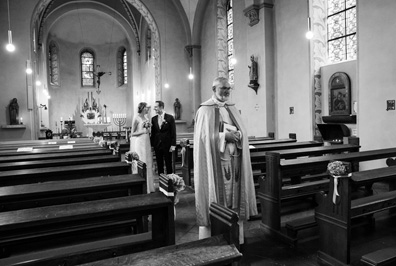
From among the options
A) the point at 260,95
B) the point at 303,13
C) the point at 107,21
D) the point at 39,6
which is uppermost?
the point at 107,21

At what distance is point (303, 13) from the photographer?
9203 millimetres

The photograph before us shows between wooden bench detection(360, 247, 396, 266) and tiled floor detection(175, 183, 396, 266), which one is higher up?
wooden bench detection(360, 247, 396, 266)

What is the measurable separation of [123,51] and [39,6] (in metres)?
10.3

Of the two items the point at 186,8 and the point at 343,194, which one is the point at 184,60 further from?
the point at 343,194

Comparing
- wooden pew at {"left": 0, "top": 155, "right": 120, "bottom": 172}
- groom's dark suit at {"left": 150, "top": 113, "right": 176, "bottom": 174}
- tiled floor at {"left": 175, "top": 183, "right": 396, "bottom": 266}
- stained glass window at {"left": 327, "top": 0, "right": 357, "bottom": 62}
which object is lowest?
tiled floor at {"left": 175, "top": 183, "right": 396, "bottom": 266}

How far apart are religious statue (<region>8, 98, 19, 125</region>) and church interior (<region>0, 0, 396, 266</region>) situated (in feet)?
0.15

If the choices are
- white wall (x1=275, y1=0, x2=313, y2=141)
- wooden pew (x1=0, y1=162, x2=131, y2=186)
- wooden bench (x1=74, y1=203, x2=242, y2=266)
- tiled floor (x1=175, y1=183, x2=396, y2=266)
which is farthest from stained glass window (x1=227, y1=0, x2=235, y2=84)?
wooden bench (x1=74, y1=203, x2=242, y2=266)

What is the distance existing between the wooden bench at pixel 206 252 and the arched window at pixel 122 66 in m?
22.9

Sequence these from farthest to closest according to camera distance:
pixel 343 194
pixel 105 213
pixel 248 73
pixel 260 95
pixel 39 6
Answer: pixel 39 6
pixel 248 73
pixel 260 95
pixel 343 194
pixel 105 213

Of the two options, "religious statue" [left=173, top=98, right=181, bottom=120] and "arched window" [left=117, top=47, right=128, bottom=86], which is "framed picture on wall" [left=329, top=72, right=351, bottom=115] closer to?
"religious statue" [left=173, top=98, right=181, bottom=120]

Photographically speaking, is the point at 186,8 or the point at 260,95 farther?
the point at 186,8

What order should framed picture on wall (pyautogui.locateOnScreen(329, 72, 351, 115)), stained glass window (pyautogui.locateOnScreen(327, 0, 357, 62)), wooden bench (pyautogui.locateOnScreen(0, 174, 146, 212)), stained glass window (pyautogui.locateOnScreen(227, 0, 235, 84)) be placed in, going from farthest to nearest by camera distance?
stained glass window (pyautogui.locateOnScreen(227, 0, 235, 84))
stained glass window (pyautogui.locateOnScreen(327, 0, 357, 62))
framed picture on wall (pyautogui.locateOnScreen(329, 72, 351, 115))
wooden bench (pyautogui.locateOnScreen(0, 174, 146, 212))

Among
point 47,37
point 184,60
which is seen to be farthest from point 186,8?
point 47,37

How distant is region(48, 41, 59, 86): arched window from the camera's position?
21.7 meters
